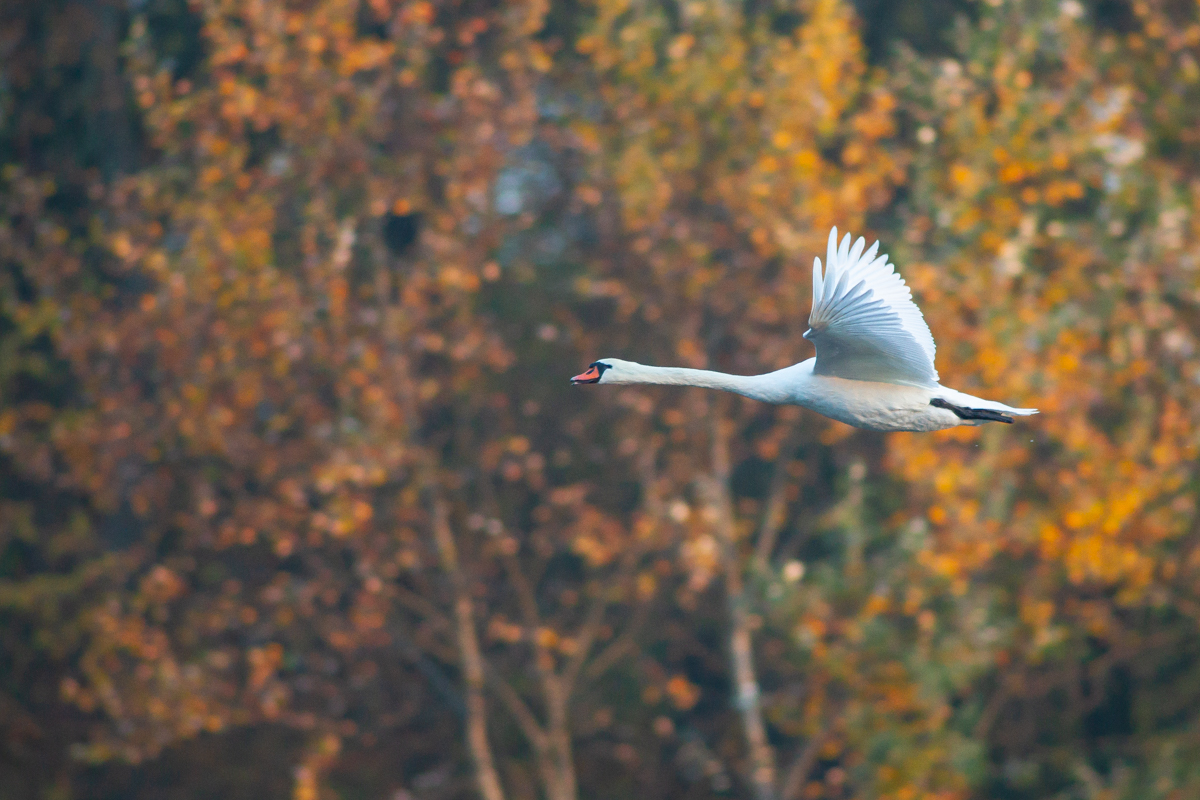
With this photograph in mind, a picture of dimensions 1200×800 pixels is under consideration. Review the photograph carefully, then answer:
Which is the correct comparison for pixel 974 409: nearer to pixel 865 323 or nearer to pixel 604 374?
pixel 865 323

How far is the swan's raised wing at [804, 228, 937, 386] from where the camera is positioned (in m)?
5.50

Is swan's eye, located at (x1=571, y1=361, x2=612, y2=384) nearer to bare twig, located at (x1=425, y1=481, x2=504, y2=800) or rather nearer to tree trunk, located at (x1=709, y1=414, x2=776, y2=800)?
tree trunk, located at (x1=709, y1=414, x2=776, y2=800)

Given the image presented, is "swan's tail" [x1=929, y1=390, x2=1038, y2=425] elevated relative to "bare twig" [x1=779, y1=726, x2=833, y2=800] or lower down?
elevated

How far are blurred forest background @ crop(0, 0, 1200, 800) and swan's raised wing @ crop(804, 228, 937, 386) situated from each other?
15.2 ft

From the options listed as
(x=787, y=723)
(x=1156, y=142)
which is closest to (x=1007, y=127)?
(x=1156, y=142)

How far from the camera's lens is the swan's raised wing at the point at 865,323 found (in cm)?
550

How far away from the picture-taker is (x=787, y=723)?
1104 cm

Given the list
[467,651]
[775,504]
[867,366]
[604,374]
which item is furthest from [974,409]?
[467,651]

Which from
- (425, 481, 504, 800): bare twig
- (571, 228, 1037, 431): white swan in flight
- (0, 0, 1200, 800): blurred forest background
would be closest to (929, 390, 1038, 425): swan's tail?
(571, 228, 1037, 431): white swan in flight

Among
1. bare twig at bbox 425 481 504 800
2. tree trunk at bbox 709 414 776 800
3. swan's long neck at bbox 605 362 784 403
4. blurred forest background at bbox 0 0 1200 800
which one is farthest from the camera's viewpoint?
bare twig at bbox 425 481 504 800

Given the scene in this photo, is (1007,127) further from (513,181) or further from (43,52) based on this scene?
(43,52)

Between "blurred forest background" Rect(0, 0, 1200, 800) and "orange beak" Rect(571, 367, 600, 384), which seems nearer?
"orange beak" Rect(571, 367, 600, 384)

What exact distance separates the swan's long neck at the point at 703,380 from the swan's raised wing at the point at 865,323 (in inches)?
8.6

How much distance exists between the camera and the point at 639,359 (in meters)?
12.1
